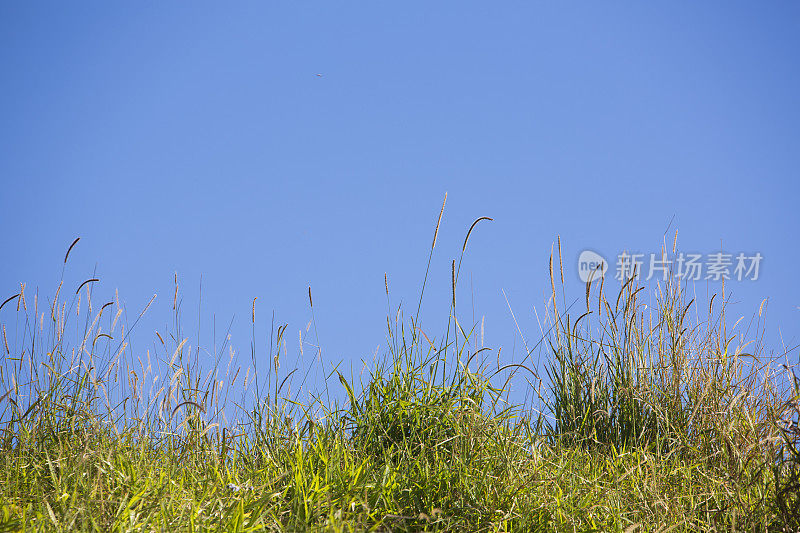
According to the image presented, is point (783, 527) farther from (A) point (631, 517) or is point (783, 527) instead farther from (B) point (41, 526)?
(B) point (41, 526)

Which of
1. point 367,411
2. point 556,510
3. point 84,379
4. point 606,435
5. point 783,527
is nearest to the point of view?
point 783,527

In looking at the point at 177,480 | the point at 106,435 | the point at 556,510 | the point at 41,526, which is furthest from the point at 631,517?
the point at 106,435

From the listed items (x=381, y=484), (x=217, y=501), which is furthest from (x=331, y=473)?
(x=217, y=501)

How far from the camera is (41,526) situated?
1.50m

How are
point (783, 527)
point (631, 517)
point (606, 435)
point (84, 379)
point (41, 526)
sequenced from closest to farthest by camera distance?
1. point (41, 526)
2. point (783, 527)
3. point (631, 517)
4. point (84, 379)
5. point (606, 435)

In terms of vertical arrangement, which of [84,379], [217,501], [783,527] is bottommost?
[783,527]

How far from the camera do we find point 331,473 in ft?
6.08

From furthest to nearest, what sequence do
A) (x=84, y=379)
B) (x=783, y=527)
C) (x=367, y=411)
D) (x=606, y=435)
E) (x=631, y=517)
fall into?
(x=606, y=435) → (x=84, y=379) → (x=367, y=411) → (x=631, y=517) → (x=783, y=527)

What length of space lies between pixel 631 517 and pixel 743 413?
104cm

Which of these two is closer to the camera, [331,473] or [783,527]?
[783,527]

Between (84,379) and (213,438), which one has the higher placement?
(84,379)

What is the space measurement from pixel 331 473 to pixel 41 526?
78 cm

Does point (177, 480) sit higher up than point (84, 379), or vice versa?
point (84, 379)

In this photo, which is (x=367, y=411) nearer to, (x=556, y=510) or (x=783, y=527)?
(x=556, y=510)
